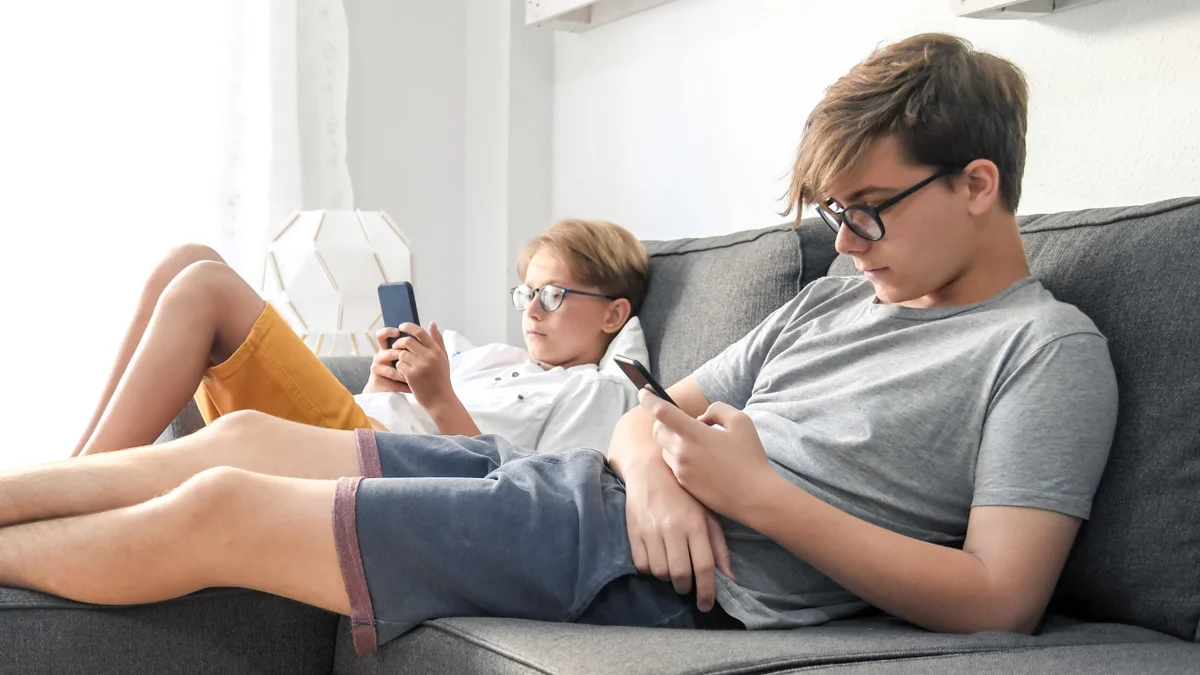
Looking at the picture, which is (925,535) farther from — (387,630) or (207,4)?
(207,4)

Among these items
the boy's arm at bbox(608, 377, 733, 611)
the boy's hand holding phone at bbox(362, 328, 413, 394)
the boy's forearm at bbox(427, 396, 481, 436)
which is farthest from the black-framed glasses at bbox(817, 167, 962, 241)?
the boy's hand holding phone at bbox(362, 328, 413, 394)

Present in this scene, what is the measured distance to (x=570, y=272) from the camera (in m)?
2.20

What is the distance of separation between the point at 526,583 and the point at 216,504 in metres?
0.32

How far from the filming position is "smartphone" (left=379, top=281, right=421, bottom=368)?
2.09 metres

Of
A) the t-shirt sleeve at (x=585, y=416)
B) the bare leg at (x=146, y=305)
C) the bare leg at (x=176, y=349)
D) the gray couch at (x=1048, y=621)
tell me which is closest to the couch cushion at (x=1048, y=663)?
the gray couch at (x=1048, y=621)

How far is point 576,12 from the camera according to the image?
3.08m

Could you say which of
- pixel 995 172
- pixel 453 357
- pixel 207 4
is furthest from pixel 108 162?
pixel 995 172

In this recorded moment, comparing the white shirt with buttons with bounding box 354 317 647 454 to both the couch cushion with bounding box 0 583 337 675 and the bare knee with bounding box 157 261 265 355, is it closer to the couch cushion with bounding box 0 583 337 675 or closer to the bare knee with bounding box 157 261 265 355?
the bare knee with bounding box 157 261 265 355

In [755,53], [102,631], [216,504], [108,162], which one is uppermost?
[755,53]

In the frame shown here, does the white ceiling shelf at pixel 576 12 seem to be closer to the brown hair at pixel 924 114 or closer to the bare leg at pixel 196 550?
the brown hair at pixel 924 114

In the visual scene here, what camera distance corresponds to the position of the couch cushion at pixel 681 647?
96cm

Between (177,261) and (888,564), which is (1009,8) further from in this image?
(177,261)

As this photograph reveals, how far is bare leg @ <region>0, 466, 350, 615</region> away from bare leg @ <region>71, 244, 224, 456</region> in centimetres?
68

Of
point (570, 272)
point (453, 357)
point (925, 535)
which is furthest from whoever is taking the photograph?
point (453, 357)
